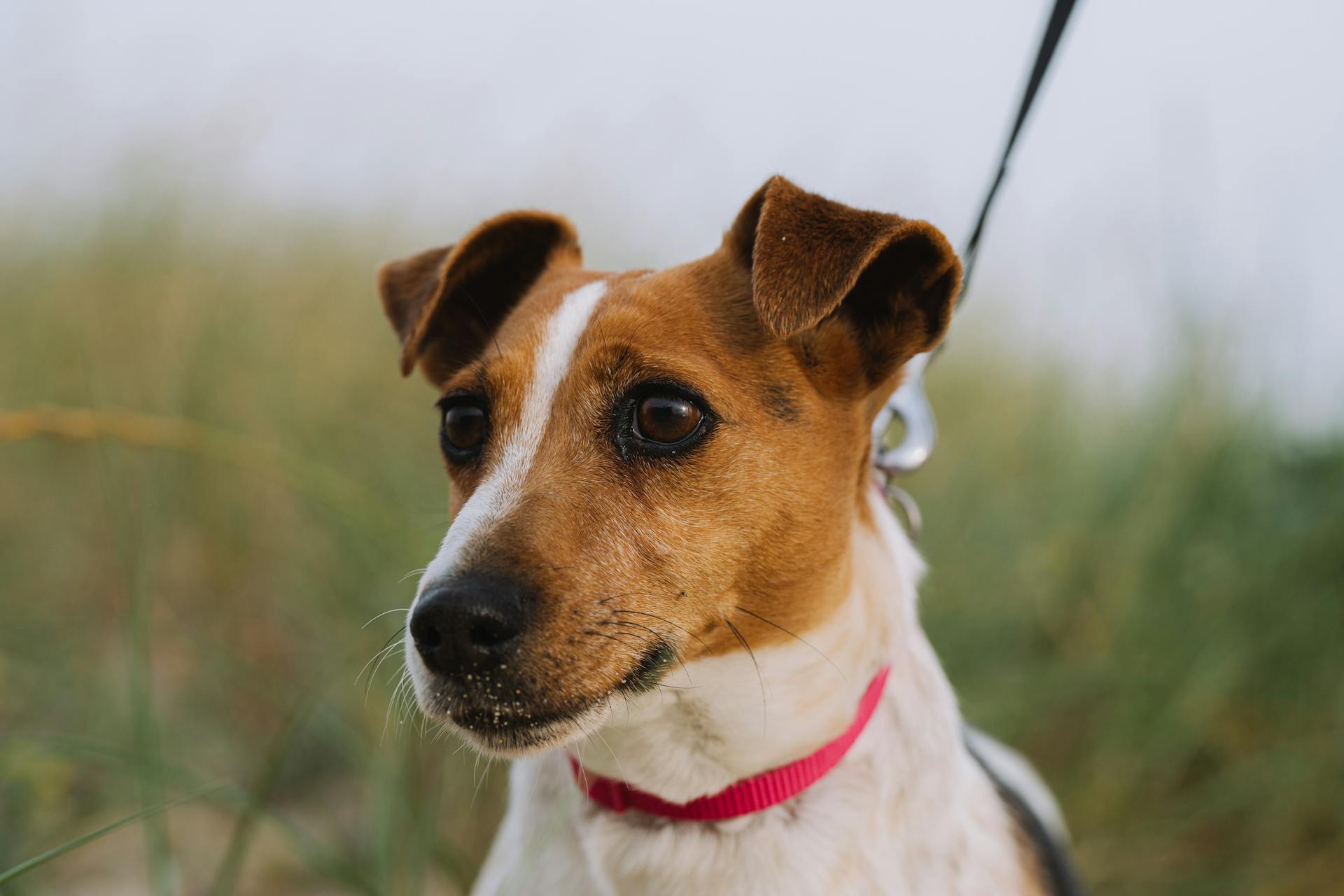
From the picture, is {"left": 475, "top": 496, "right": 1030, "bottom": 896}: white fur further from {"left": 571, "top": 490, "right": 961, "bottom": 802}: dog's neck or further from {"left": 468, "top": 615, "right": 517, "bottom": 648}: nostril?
{"left": 468, "top": 615, "right": 517, "bottom": 648}: nostril

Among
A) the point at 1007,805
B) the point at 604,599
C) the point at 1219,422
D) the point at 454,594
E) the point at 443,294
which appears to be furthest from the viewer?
the point at 1219,422

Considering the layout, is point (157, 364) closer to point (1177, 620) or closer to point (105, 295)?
point (105, 295)

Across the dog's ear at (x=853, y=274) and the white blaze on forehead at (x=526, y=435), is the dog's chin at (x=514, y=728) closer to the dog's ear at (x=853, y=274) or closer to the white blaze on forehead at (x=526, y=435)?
the white blaze on forehead at (x=526, y=435)

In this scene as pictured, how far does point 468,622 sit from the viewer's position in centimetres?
165

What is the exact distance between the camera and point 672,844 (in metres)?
1.96

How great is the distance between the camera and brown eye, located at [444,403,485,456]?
2.14 m

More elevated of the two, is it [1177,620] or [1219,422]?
[1219,422]

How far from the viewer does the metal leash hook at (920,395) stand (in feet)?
7.52

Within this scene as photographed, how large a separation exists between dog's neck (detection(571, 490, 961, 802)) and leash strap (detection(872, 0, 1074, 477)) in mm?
438

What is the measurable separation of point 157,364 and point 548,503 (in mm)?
3714

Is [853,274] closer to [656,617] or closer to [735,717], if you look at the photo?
[656,617]

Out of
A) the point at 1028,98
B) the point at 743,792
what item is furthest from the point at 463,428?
the point at 1028,98

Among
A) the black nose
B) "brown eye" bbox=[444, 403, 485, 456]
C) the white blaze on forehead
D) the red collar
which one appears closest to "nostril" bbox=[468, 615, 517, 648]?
the black nose

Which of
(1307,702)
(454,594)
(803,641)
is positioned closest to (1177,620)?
(1307,702)
